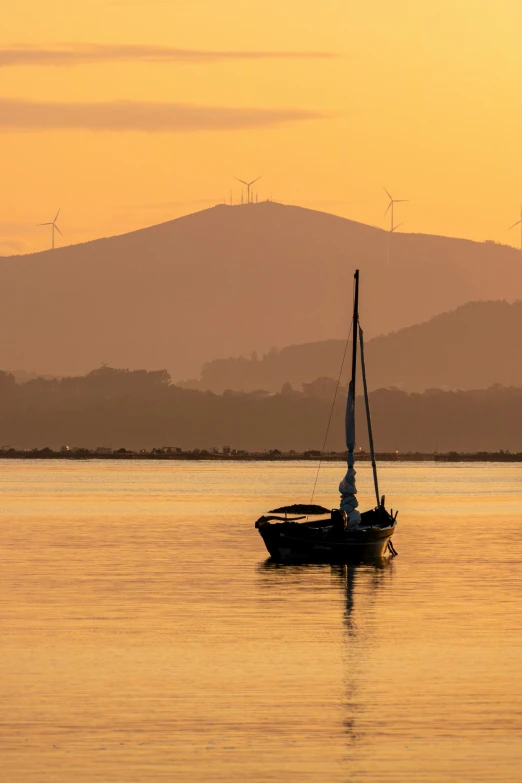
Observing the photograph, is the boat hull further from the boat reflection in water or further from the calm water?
the calm water

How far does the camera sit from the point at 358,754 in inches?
1345

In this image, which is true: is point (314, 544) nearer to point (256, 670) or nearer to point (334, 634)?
point (334, 634)

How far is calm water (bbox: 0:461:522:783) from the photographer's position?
33750mm

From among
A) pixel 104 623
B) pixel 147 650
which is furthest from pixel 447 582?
pixel 147 650

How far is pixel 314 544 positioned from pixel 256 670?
132ft

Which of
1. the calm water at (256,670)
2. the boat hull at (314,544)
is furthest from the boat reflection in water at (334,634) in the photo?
the boat hull at (314,544)

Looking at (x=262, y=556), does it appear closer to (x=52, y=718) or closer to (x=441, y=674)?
(x=441, y=674)

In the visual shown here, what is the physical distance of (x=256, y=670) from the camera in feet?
149

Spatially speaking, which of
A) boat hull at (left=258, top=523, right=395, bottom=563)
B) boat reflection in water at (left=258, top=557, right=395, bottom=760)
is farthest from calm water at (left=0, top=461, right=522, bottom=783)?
boat hull at (left=258, top=523, right=395, bottom=563)

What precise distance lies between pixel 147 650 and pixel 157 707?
9.95 metres

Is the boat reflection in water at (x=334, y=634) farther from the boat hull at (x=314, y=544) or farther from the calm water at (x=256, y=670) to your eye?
the boat hull at (x=314, y=544)

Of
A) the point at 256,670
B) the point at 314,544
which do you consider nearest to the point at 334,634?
the point at 256,670

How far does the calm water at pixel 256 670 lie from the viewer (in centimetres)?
3375

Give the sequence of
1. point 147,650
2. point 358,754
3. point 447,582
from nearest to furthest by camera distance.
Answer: point 358,754 → point 147,650 → point 447,582
